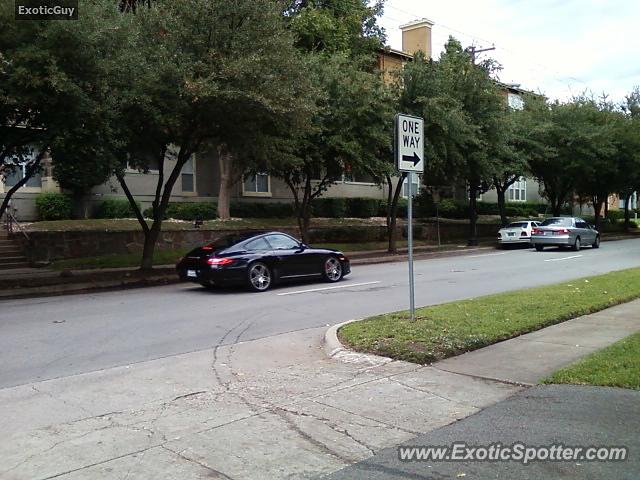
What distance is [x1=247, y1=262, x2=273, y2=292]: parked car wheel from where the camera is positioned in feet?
46.2

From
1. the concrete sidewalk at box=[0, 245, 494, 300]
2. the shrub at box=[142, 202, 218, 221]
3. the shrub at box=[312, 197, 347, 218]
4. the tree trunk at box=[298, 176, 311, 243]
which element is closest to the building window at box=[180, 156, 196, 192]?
the shrub at box=[142, 202, 218, 221]

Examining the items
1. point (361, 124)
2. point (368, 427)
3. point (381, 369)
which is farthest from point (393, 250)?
point (368, 427)

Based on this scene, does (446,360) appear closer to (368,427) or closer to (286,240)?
(368,427)

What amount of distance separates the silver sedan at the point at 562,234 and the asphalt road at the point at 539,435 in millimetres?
22865

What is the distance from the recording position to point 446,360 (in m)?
7.30

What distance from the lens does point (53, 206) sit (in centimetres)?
2323

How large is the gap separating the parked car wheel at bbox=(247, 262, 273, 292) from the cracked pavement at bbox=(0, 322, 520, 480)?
20.7 feet

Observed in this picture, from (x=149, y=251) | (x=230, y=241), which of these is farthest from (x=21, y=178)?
(x=230, y=241)

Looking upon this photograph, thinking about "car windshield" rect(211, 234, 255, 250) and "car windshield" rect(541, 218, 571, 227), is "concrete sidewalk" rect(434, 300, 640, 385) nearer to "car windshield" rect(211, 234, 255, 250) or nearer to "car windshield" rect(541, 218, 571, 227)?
"car windshield" rect(211, 234, 255, 250)

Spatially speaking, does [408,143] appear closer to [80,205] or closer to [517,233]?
[80,205]

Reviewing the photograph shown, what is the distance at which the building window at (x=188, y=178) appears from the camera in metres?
28.7

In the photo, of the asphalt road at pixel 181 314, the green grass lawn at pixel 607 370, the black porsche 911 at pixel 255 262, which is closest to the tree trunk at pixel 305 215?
Result: the asphalt road at pixel 181 314

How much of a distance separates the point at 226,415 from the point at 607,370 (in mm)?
3947

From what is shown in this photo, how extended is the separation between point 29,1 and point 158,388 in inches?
368
